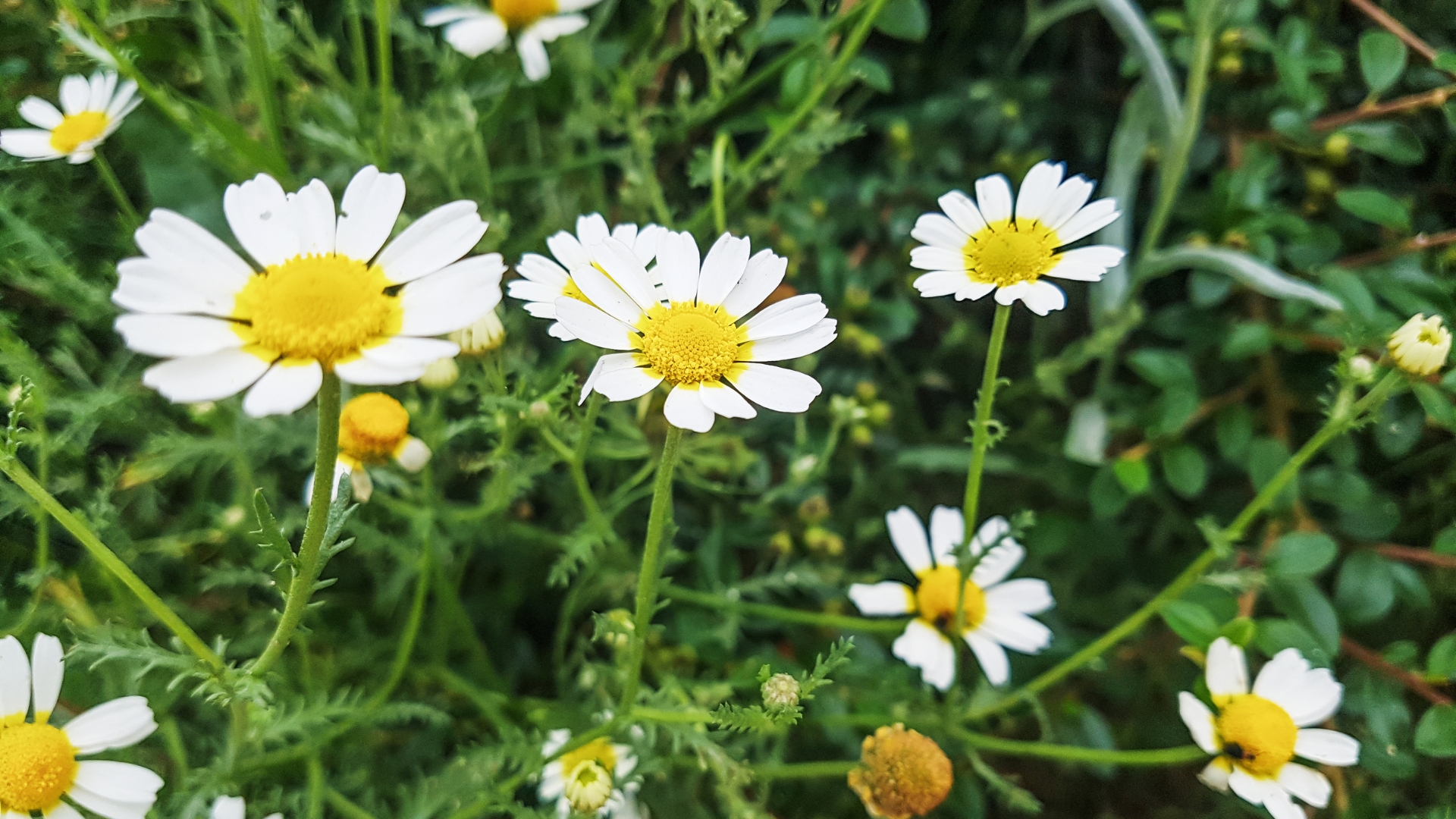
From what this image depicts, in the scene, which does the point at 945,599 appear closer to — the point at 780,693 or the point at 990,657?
the point at 990,657

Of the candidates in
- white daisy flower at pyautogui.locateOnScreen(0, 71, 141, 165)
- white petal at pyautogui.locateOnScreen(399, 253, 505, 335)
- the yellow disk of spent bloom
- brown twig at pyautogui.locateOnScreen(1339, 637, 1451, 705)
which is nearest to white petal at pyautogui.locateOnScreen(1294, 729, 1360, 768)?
brown twig at pyautogui.locateOnScreen(1339, 637, 1451, 705)

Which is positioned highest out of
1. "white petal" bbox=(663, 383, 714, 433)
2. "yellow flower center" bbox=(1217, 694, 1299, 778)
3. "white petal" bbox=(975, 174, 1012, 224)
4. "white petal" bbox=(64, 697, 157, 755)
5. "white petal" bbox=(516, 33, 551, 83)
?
"white petal" bbox=(516, 33, 551, 83)

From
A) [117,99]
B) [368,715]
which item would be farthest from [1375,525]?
[117,99]

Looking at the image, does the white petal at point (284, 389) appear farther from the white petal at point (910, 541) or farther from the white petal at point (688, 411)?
the white petal at point (910, 541)

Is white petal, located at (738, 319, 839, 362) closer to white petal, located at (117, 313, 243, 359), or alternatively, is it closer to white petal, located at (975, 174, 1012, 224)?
white petal, located at (975, 174, 1012, 224)

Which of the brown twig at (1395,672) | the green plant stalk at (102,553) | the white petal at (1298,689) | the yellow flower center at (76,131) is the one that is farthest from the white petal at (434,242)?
the brown twig at (1395,672)

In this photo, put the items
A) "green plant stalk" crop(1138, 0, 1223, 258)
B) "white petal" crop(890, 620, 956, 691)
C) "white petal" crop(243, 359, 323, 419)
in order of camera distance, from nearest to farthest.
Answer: "white petal" crop(243, 359, 323, 419)
"white petal" crop(890, 620, 956, 691)
"green plant stalk" crop(1138, 0, 1223, 258)

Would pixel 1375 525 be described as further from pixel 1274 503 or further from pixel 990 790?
pixel 990 790
